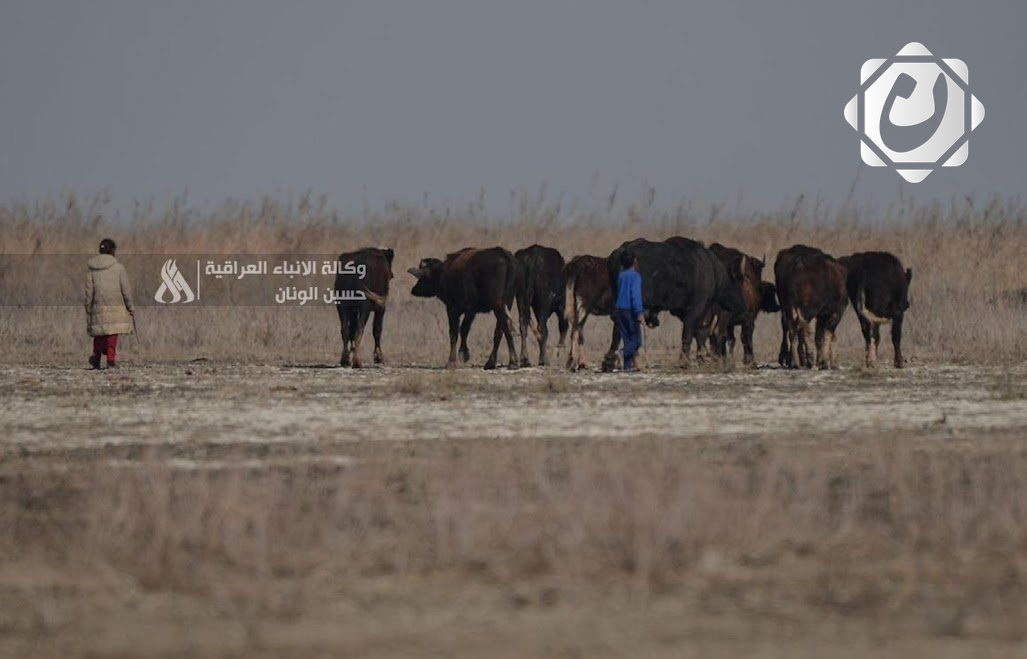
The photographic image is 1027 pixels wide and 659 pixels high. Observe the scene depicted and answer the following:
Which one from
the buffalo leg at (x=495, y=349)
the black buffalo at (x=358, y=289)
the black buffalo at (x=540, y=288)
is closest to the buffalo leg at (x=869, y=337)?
the black buffalo at (x=540, y=288)

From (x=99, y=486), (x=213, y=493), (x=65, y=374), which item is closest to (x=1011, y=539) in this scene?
(x=213, y=493)

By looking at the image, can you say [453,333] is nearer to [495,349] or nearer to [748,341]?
[495,349]

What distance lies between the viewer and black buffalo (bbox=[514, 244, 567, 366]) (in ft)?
77.7

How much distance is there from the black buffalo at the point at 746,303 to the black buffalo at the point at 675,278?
834 millimetres

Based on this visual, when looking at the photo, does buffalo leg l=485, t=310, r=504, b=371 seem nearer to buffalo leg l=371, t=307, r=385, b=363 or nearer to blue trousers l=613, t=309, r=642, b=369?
blue trousers l=613, t=309, r=642, b=369

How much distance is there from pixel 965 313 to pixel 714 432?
1691 centimetres

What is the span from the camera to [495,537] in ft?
29.1

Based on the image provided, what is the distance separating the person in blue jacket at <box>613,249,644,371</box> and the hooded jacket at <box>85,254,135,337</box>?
5.81m

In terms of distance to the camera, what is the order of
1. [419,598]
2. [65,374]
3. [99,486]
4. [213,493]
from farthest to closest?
[65,374]
[99,486]
[213,493]
[419,598]

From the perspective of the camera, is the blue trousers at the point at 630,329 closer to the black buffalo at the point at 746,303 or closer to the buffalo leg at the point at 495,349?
the buffalo leg at the point at 495,349

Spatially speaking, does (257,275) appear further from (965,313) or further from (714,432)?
(714,432)

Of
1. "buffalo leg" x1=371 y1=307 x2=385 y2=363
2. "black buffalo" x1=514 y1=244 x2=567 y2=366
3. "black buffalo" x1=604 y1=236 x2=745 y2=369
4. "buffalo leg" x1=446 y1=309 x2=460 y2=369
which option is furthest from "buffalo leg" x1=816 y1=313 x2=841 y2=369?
"buffalo leg" x1=371 y1=307 x2=385 y2=363

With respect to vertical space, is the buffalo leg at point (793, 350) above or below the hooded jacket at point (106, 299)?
below

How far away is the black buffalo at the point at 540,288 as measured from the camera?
23.7 meters
